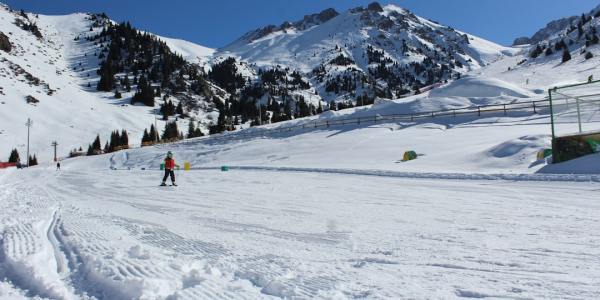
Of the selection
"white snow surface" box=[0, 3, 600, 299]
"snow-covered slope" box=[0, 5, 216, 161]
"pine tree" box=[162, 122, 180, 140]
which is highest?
"snow-covered slope" box=[0, 5, 216, 161]

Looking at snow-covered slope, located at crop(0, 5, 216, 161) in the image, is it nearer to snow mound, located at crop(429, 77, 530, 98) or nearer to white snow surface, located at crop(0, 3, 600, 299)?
snow mound, located at crop(429, 77, 530, 98)

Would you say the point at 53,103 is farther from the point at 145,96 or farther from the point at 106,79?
the point at 106,79

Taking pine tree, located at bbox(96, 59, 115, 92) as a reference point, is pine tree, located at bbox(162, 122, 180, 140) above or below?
below

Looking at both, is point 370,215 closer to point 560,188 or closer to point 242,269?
point 242,269

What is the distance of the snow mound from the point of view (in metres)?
56.4

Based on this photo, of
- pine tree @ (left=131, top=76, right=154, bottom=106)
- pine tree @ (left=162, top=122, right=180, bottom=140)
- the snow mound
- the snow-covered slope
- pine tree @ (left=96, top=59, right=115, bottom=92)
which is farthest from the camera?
pine tree @ (left=96, top=59, right=115, bottom=92)

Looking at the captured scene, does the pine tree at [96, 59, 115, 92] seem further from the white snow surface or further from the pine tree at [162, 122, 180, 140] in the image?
the white snow surface

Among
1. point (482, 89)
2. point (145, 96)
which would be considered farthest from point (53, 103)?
point (482, 89)

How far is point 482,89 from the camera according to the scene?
6031cm

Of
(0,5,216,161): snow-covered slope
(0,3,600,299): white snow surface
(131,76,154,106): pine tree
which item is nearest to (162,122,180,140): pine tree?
(0,5,216,161): snow-covered slope

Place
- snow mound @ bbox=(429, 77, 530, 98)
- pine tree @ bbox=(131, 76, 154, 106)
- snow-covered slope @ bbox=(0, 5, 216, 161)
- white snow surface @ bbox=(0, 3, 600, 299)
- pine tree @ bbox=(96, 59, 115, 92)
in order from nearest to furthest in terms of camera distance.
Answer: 1. white snow surface @ bbox=(0, 3, 600, 299)
2. snow mound @ bbox=(429, 77, 530, 98)
3. snow-covered slope @ bbox=(0, 5, 216, 161)
4. pine tree @ bbox=(131, 76, 154, 106)
5. pine tree @ bbox=(96, 59, 115, 92)

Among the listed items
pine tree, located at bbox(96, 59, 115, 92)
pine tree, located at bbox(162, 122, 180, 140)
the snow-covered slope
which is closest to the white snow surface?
pine tree, located at bbox(162, 122, 180, 140)

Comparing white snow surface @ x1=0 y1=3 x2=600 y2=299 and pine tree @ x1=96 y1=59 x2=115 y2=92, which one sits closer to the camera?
white snow surface @ x1=0 y1=3 x2=600 y2=299

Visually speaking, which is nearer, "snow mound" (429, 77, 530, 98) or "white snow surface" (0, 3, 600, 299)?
"white snow surface" (0, 3, 600, 299)
